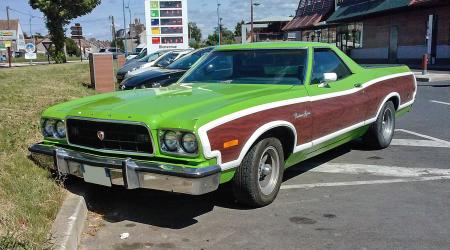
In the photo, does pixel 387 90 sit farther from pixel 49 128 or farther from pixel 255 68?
pixel 49 128

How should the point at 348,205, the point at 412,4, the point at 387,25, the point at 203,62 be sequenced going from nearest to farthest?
the point at 348,205 → the point at 203,62 → the point at 412,4 → the point at 387,25

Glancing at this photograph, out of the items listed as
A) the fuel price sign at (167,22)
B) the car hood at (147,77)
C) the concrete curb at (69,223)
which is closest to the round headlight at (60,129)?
the concrete curb at (69,223)

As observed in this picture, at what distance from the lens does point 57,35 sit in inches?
1505

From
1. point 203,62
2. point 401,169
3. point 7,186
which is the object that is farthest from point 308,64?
point 7,186

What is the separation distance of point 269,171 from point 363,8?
32.8 metres

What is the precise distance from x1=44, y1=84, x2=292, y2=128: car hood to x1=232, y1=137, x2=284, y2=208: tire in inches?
17.6

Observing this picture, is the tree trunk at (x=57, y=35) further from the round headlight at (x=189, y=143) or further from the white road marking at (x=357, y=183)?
the round headlight at (x=189, y=143)

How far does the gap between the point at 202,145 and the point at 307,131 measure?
160cm

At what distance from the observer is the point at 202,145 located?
392 centimetres

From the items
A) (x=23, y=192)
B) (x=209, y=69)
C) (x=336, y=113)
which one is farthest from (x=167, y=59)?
(x=23, y=192)

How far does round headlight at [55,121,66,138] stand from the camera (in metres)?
4.80

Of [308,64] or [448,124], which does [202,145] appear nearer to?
[308,64]

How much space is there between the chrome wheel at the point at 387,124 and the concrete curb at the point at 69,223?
4483 millimetres

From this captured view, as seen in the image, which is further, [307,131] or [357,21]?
[357,21]
